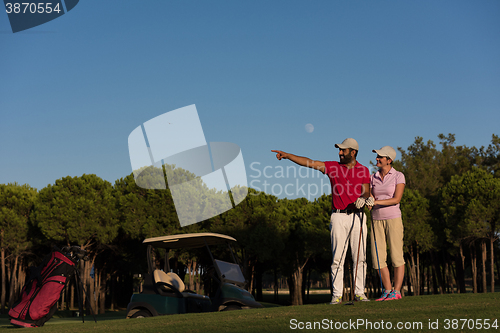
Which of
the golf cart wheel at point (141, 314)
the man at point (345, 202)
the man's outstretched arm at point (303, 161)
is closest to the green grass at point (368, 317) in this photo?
the man at point (345, 202)

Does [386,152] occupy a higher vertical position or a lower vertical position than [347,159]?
higher

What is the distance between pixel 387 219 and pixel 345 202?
0.80 metres

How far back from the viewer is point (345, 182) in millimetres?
6363

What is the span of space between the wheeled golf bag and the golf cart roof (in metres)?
2.45

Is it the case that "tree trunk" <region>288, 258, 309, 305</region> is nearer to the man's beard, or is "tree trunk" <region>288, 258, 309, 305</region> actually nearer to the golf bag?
the golf bag

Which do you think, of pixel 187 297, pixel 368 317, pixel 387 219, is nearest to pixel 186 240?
pixel 187 297

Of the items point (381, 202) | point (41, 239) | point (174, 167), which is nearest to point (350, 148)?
point (381, 202)

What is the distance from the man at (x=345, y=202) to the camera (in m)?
6.20

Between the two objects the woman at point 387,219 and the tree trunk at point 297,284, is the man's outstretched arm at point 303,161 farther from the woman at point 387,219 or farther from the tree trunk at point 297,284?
the tree trunk at point 297,284

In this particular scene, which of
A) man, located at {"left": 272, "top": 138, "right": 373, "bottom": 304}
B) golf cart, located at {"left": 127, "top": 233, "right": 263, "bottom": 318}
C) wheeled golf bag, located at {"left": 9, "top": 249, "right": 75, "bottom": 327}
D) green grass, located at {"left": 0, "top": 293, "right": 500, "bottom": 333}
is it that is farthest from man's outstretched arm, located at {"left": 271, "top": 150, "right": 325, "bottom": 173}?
wheeled golf bag, located at {"left": 9, "top": 249, "right": 75, "bottom": 327}

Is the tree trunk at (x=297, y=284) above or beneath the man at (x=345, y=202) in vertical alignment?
beneath

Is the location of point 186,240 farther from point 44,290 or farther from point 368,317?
point 368,317

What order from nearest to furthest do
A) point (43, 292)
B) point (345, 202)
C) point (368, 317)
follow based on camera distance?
point (368, 317) < point (345, 202) < point (43, 292)

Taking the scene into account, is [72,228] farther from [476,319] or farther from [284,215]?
[476,319]
